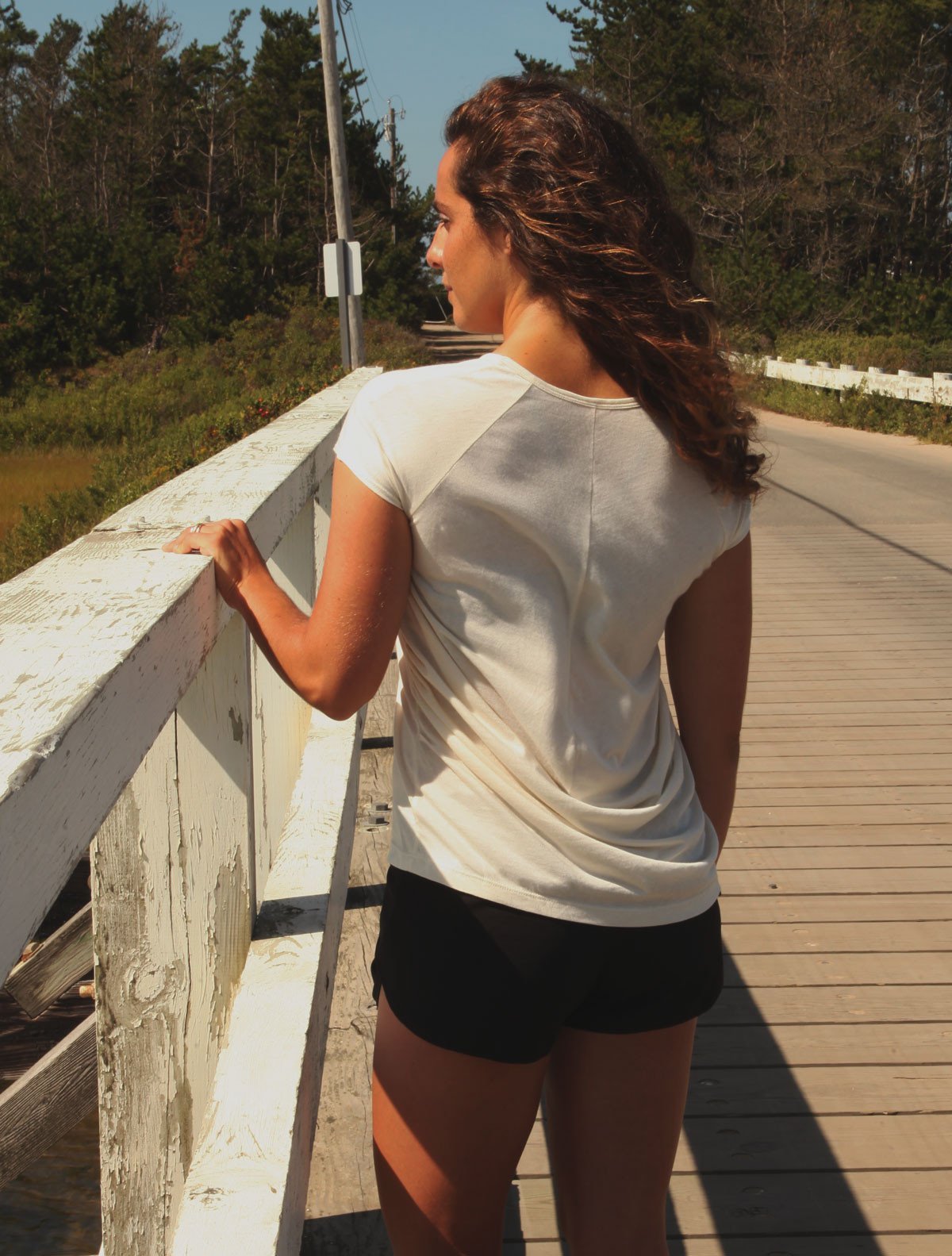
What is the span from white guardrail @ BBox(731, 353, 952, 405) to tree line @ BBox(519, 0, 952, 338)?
13083 millimetres

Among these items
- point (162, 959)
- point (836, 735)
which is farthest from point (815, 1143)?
point (836, 735)

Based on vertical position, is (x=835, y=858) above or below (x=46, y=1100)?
above

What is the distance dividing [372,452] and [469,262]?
11.4 inches

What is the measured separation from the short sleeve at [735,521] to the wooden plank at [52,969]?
9.61 feet

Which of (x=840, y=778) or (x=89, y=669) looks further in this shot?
(x=840, y=778)

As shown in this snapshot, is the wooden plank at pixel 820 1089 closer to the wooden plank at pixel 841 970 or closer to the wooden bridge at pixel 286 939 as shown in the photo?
the wooden bridge at pixel 286 939

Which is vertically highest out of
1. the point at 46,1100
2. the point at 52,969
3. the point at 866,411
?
the point at 46,1100

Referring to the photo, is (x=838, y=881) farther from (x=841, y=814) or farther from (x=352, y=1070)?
(x=352, y=1070)

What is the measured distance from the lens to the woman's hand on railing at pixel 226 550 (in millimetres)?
1596

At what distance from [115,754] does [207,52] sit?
194 feet

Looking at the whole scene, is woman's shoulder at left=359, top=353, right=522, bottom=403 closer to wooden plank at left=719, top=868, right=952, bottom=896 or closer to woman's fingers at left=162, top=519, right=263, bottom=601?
woman's fingers at left=162, top=519, right=263, bottom=601

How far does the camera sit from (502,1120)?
1.55 metres

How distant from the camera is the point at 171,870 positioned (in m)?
1.65

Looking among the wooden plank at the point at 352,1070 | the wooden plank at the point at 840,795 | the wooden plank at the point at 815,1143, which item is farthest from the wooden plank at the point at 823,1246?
the wooden plank at the point at 840,795
